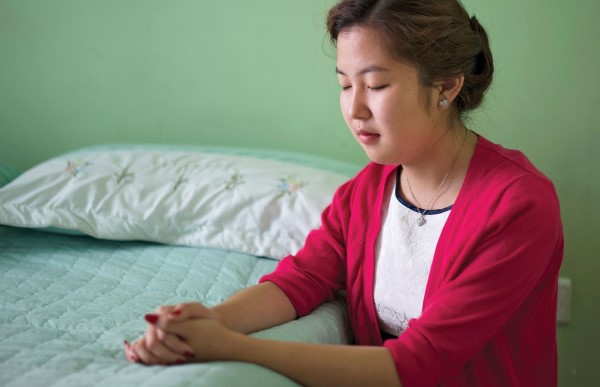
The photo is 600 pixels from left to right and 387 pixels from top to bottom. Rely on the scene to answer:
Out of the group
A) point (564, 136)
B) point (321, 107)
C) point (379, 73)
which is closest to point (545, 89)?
point (564, 136)

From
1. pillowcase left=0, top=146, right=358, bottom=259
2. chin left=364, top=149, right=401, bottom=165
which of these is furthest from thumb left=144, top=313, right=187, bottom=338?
pillowcase left=0, top=146, right=358, bottom=259

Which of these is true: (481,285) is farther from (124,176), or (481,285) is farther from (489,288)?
(124,176)

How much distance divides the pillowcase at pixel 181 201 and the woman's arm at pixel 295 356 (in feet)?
1.84

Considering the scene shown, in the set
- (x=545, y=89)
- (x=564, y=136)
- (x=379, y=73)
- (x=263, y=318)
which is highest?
(x=379, y=73)

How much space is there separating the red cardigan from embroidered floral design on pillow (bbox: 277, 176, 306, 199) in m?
0.38

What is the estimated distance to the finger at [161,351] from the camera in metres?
0.81

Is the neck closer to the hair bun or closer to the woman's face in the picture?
the woman's face

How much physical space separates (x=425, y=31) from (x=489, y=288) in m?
0.38

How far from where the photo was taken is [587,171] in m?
1.63

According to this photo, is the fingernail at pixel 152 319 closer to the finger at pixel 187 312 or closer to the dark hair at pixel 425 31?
the finger at pixel 187 312

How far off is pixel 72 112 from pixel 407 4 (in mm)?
1377

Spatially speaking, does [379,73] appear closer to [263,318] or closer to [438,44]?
[438,44]

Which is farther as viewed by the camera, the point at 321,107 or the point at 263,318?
the point at 321,107

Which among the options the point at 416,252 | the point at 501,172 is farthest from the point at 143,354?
the point at 501,172
